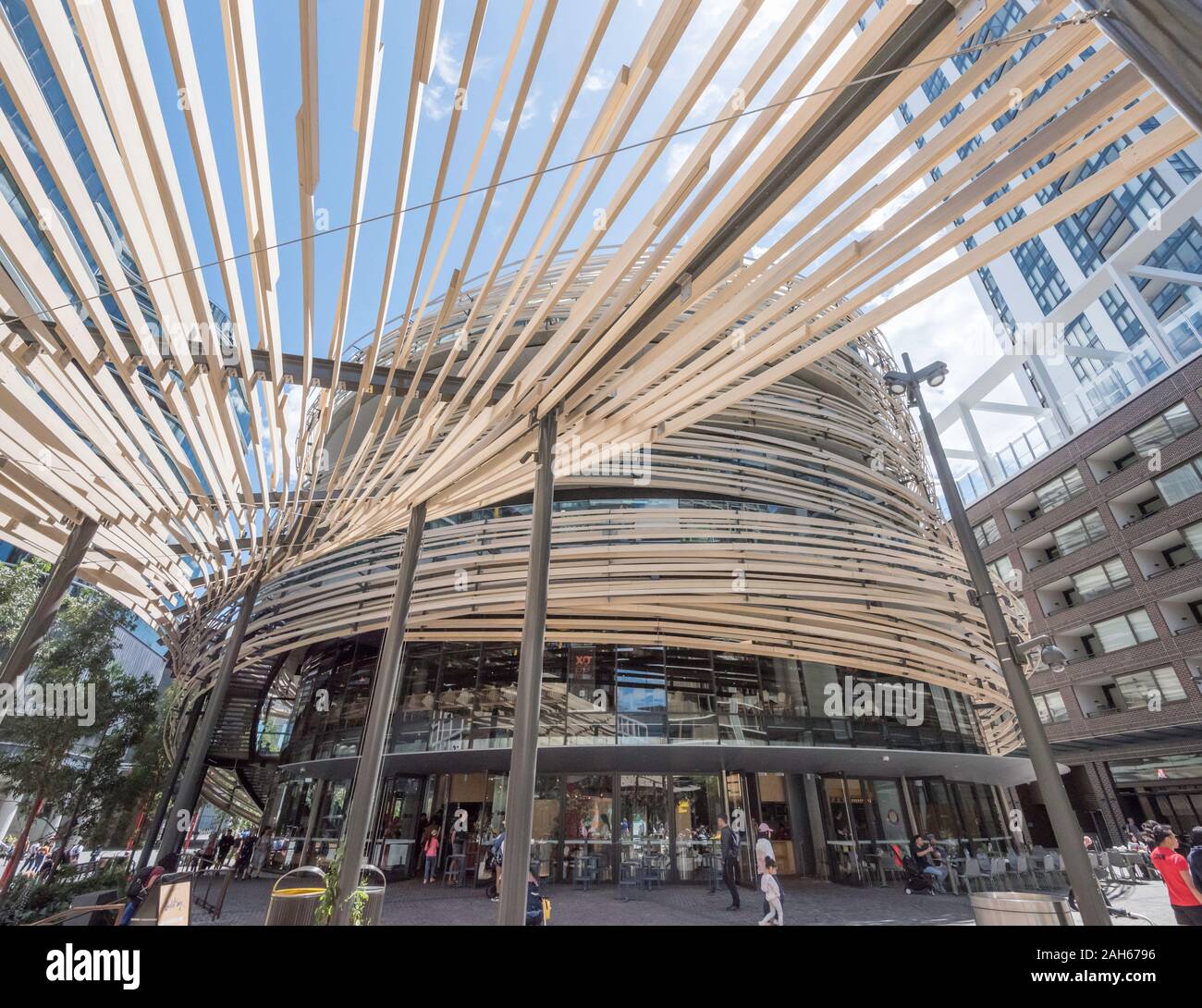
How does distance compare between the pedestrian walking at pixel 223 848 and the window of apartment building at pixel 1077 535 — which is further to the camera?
the window of apartment building at pixel 1077 535

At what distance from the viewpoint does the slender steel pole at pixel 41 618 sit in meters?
8.52

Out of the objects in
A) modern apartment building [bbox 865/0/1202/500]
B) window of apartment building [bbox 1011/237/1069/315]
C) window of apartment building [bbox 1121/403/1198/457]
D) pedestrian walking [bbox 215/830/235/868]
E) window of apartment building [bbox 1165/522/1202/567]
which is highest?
window of apartment building [bbox 1011/237/1069/315]

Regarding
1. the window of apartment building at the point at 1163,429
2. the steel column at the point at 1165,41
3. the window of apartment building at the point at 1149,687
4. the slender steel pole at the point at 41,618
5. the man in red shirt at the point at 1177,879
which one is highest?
the window of apartment building at the point at 1163,429

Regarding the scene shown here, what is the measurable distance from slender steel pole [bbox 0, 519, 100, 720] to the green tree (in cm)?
413

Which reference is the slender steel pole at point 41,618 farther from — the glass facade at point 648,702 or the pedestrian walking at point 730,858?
the pedestrian walking at point 730,858

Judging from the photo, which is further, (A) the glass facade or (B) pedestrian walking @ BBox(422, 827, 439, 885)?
(B) pedestrian walking @ BBox(422, 827, 439, 885)

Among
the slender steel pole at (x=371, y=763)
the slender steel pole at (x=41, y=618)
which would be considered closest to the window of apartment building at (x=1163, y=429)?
the slender steel pole at (x=371, y=763)

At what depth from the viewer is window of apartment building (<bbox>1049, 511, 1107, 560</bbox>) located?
31406 millimetres

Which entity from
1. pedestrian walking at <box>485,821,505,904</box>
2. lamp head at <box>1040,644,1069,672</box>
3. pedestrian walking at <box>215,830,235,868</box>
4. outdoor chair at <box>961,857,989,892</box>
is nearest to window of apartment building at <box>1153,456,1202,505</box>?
outdoor chair at <box>961,857,989,892</box>

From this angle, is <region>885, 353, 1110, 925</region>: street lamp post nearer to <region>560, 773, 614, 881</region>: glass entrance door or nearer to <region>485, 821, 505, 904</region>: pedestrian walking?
<region>485, 821, 505, 904</region>: pedestrian walking

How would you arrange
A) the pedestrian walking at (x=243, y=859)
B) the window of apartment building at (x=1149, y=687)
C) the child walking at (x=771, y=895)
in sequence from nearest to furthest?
the child walking at (x=771, y=895) → the pedestrian walking at (x=243, y=859) → the window of apartment building at (x=1149, y=687)

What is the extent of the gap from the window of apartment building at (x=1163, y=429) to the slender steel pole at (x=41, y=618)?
37.5 meters

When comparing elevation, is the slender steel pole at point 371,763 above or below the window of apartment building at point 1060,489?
below

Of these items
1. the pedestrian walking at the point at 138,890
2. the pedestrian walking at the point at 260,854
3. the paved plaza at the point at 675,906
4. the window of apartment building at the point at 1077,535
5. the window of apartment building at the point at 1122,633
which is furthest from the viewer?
the window of apartment building at the point at 1077,535
